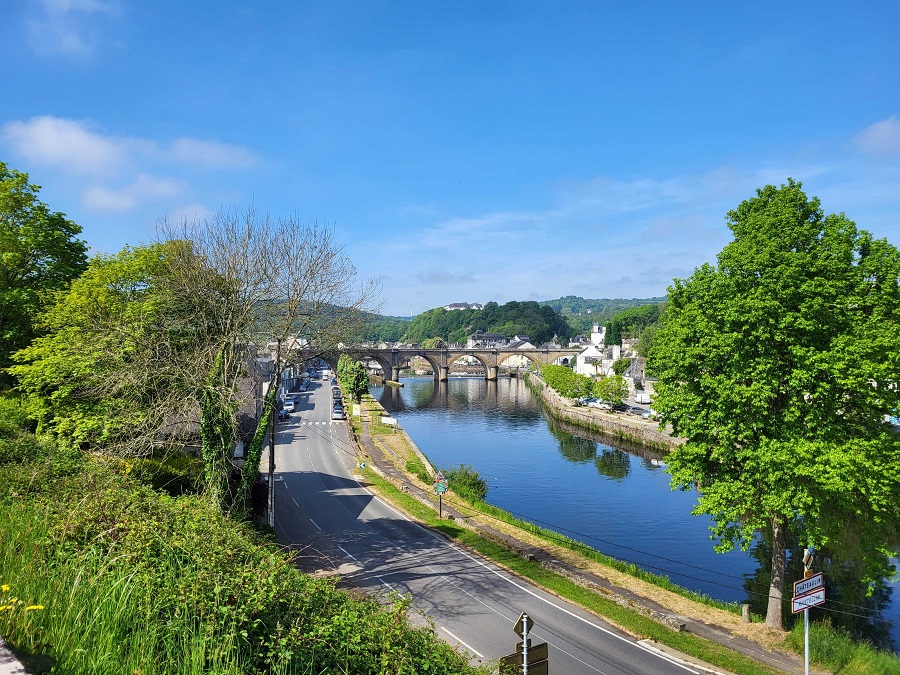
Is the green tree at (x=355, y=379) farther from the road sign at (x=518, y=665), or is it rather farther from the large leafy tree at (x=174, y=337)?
the road sign at (x=518, y=665)

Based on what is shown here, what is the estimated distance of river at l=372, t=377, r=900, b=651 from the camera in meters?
22.4

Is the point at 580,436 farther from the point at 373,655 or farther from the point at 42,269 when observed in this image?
the point at 373,655

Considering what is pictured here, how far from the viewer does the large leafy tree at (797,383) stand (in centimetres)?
1426

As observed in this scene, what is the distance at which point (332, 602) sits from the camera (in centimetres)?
710

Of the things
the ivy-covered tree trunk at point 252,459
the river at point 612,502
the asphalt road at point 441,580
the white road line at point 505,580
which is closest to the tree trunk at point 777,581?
the white road line at point 505,580

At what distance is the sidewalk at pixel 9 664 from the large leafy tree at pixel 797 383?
1542 centimetres

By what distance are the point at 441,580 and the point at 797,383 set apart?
12.1 metres

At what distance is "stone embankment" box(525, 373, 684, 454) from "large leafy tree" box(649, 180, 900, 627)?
25.8 meters

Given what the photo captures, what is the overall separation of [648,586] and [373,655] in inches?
609

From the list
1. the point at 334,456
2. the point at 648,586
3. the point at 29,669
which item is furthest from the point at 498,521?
the point at 29,669

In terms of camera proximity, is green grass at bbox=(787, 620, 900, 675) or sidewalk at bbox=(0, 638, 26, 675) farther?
green grass at bbox=(787, 620, 900, 675)

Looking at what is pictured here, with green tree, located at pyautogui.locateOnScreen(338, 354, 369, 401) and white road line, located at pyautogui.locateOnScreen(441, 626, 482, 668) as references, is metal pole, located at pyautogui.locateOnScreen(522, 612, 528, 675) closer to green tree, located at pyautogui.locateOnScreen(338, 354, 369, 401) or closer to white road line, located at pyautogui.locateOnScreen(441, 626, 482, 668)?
white road line, located at pyautogui.locateOnScreen(441, 626, 482, 668)

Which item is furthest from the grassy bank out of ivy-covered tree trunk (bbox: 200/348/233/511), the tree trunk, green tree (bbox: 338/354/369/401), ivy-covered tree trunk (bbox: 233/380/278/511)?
green tree (bbox: 338/354/369/401)

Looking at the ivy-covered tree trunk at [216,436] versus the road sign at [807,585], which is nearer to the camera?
the road sign at [807,585]
